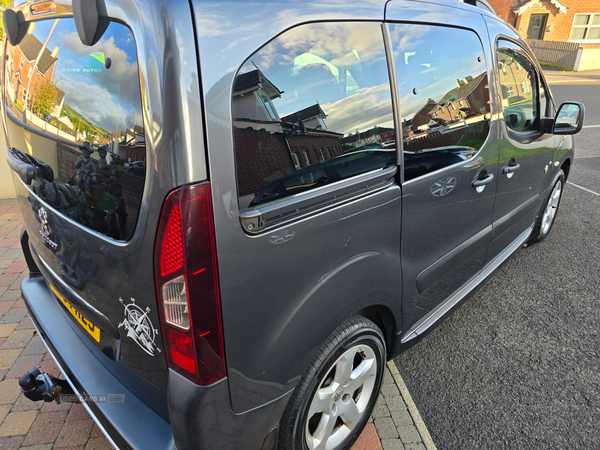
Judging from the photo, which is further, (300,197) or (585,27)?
(585,27)

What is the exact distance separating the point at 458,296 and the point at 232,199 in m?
1.86

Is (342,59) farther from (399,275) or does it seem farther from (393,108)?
(399,275)

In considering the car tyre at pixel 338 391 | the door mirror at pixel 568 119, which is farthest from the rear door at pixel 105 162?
the door mirror at pixel 568 119

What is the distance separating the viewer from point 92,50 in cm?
129

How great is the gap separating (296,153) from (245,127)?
0.22 meters

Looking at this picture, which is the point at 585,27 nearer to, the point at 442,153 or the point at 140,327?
the point at 442,153

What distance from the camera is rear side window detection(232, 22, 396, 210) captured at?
1238 millimetres

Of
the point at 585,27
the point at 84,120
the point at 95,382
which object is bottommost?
the point at 585,27

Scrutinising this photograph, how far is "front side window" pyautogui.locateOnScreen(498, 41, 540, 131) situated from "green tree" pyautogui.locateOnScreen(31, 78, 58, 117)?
243 cm

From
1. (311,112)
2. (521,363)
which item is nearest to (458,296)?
(521,363)

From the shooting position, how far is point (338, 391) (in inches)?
69.4

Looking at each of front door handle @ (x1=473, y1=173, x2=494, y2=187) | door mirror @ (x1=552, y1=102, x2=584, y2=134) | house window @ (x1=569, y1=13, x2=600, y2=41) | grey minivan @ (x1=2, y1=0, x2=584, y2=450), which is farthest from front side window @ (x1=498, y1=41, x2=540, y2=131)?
house window @ (x1=569, y1=13, x2=600, y2=41)

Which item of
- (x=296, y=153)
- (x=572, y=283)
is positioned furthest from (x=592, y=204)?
(x=296, y=153)

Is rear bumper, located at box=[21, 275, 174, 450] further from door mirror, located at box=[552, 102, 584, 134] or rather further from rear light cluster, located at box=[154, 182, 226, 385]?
door mirror, located at box=[552, 102, 584, 134]
